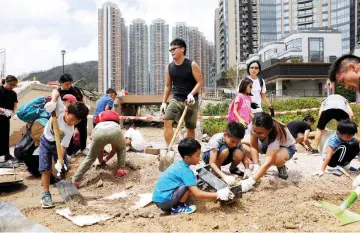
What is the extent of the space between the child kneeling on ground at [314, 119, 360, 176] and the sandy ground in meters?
0.24

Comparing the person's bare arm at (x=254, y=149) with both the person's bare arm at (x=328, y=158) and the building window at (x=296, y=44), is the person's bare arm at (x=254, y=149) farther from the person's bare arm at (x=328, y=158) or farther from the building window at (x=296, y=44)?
the building window at (x=296, y=44)

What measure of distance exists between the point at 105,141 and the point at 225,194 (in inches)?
81.1

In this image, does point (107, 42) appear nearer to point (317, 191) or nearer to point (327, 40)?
point (327, 40)

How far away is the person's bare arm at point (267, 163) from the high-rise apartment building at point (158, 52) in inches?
1749

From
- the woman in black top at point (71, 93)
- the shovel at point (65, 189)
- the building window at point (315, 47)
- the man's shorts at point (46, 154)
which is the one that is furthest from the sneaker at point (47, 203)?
the building window at point (315, 47)

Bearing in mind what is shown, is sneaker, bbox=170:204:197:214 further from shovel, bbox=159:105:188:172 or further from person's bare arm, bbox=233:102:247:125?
person's bare arm, bbox=233:102:247:125

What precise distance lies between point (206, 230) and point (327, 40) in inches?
1687

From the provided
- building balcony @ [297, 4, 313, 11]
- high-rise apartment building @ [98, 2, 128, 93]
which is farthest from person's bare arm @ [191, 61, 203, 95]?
building balcony @ [297, 4, 313, 11]

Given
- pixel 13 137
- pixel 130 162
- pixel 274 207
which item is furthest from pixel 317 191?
pixel 13 137

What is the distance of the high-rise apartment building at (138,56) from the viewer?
48594mm

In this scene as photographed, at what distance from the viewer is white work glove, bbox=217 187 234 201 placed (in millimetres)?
3109

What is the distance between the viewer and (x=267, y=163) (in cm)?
372

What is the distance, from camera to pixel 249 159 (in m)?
4.72

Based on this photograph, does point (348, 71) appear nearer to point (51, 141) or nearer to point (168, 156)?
point (168, 156)
